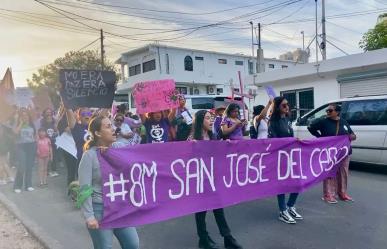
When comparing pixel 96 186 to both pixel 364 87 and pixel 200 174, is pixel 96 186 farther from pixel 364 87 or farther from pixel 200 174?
pixel 364 87

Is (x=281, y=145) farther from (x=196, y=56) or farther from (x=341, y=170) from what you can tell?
(x=196, y=56)

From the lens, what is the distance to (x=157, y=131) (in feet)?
21.5

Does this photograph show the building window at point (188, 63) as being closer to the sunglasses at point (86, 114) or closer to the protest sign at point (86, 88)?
the sunglasses at point (86, 114)

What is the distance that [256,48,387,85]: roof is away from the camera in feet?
55.1

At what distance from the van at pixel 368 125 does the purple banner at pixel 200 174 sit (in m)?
3.06

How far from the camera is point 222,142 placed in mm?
4914

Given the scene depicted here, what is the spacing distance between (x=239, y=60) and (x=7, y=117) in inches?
1325

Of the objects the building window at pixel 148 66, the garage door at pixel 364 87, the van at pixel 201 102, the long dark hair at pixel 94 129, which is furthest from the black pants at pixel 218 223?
the building window at pixel 148 66

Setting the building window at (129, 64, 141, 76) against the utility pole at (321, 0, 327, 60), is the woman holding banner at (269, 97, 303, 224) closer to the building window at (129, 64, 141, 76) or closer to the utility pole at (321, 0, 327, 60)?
the utility pole at (321, 0, 327, 60)

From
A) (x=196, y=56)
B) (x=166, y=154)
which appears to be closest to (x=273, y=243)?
(x=166, y=154)

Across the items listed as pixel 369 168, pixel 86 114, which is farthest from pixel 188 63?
pixel 86 114

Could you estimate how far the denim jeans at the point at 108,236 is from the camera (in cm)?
337

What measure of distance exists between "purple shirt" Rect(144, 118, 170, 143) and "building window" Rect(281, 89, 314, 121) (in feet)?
46.7

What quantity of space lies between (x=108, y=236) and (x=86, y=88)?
8.51 feet
